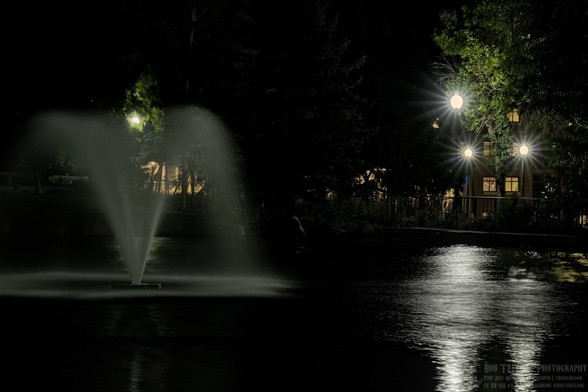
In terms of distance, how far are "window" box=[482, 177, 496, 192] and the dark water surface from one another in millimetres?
53297

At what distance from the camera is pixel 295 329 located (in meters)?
13.7

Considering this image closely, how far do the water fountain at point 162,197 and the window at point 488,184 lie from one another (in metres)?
24.9

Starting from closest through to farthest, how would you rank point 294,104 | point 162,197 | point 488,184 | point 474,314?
point 474,314
point 294,104
point 162,197
point 488,184

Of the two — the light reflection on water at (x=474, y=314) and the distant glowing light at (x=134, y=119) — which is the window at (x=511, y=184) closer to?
the distant glowing light at (x=134, y=119)

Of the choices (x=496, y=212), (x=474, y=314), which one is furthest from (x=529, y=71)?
(x=474, y=314)

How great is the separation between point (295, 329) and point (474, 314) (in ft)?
10.7

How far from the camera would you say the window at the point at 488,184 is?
7725 centimetres

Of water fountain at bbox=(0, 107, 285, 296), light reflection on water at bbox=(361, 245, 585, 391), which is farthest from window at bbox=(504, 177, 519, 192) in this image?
light reflection on water at bbox=(361, 245, 585, 391)

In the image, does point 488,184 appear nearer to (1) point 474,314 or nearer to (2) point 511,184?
(2) point 511,184

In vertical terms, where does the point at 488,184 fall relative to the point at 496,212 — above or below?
above

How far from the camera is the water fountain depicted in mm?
20672

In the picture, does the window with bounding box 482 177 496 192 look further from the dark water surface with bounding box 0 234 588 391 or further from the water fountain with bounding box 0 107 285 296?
the dark water surface with bounding box 0 234 588 391

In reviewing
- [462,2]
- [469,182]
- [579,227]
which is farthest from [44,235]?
[462,2]

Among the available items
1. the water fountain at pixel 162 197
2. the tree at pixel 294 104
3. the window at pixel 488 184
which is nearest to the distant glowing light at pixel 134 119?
the water fountain at pixel 162 197
